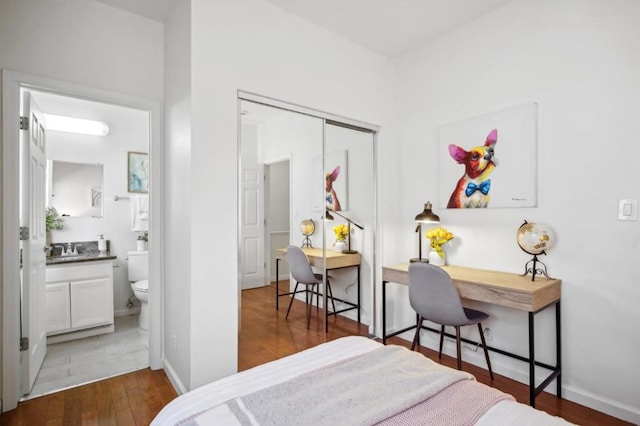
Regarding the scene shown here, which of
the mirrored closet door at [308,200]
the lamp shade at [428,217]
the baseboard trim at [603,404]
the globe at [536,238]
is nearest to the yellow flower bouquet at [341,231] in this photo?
the mirrored closet door at [308,200]

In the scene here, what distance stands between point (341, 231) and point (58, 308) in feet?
9.39

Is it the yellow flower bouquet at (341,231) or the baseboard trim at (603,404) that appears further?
the yellow flower bouquet at (341,231)

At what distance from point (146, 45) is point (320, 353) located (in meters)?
2.66

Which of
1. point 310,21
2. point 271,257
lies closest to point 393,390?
point 271,257

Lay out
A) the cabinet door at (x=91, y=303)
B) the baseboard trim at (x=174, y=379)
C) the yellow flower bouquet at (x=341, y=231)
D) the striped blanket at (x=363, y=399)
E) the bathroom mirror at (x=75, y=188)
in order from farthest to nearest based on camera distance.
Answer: the bathroom mirror at (x=75, y=188) → the cabinet door at (x=91, y=303) → the yellow flower bouquet at (x=341, y=231) → the baseboard trim at (x=174, y=379) → the striped blanket at (x=363, y=399)

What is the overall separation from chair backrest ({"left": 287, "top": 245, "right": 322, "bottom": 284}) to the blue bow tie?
59.9 inches

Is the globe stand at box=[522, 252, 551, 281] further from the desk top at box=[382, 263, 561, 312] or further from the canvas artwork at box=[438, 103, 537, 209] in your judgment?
the canvas artwork at box=[438, 103, 537, 209]

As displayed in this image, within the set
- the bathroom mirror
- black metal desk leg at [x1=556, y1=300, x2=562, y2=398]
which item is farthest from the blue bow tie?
the bathroom mirror

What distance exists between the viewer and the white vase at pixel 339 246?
10.2 ft

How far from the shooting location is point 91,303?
3297 millimetres

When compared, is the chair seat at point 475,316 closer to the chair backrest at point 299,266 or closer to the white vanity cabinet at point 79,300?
the chair backrest at point 299,266

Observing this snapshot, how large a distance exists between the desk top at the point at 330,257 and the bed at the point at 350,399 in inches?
56.0

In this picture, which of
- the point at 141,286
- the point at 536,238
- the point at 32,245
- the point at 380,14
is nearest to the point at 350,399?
the point at 536,238

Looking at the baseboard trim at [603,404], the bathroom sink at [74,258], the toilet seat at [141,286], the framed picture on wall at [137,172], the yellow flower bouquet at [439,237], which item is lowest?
the baseboard trim at [603,404]
